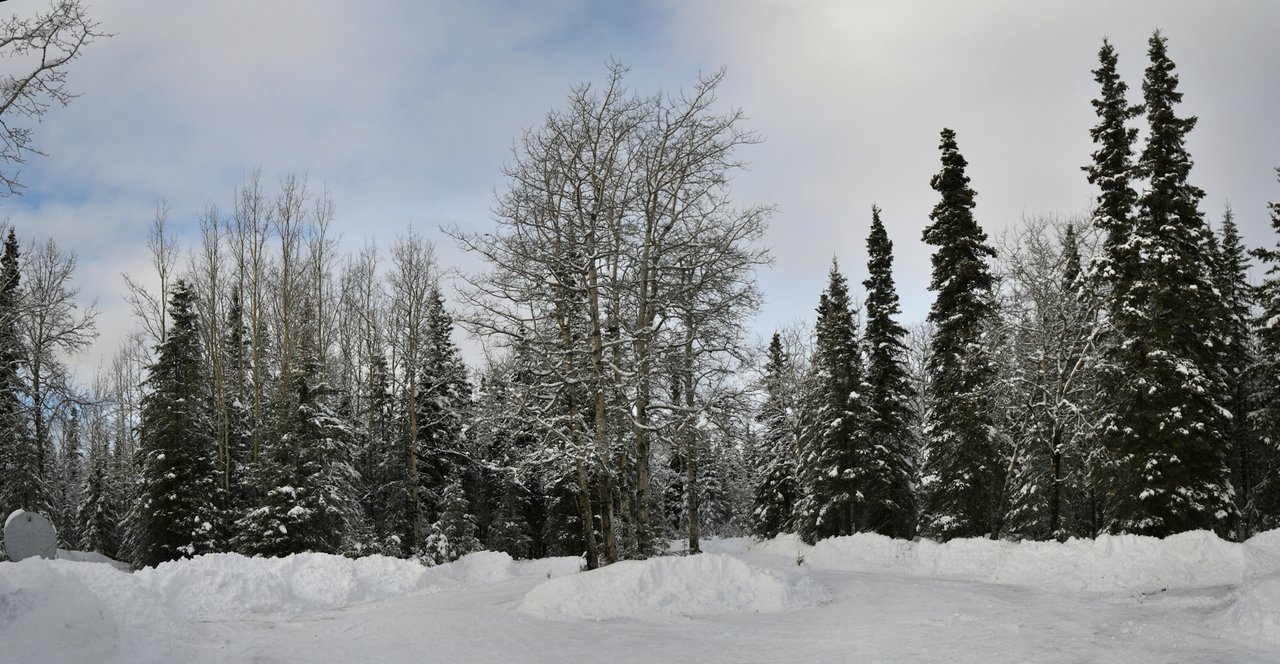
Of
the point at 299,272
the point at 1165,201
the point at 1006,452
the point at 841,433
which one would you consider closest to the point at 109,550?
the point at 299,272

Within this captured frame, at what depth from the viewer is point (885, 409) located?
106 ft

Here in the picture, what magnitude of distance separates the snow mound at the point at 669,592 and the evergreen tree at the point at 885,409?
1881 cm

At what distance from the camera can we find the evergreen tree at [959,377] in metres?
26.2

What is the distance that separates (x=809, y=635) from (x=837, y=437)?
2249 centimetres

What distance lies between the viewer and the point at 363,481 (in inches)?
1426

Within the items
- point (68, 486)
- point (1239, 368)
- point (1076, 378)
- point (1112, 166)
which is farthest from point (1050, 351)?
point (68, 486)

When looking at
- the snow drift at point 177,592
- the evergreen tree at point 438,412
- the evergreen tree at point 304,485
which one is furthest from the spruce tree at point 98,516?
the snow drift at point 177,592

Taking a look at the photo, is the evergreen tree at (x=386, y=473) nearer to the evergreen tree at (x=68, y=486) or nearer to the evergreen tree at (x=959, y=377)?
the evergreen tree at (x=68, y=486)

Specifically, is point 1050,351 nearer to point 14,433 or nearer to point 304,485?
point 304,485

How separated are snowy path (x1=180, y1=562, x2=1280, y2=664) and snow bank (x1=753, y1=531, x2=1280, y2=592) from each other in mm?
2378

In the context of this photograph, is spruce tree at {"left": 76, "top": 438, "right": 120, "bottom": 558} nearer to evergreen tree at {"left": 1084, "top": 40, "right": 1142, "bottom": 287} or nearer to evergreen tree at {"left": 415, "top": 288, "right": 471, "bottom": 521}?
evergreen tree at {"left": 415, "top": 288, "right": 471, "bottom": 521}

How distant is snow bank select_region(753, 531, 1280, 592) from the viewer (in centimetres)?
1614

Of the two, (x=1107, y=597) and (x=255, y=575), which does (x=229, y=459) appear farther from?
(x=1107, y=597)

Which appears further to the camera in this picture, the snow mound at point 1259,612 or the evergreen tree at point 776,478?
the evergreen tree at point 776,478
